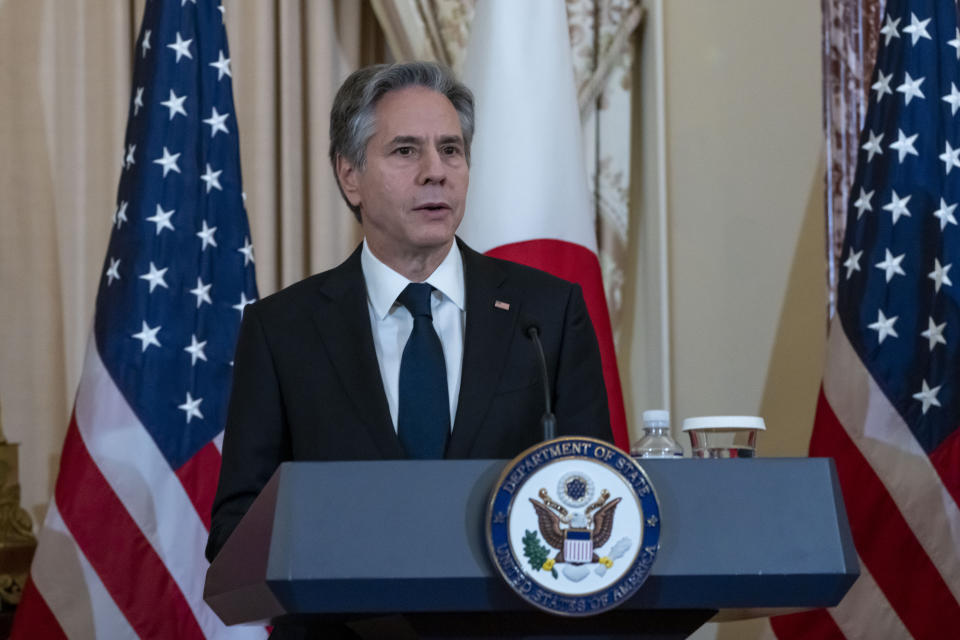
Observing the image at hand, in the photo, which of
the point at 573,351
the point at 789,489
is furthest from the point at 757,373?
the point at 789,489

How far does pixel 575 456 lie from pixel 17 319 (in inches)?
125

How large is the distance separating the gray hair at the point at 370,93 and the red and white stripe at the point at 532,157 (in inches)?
60.0

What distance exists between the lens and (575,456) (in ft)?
3.67

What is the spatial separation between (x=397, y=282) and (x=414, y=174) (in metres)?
0.19

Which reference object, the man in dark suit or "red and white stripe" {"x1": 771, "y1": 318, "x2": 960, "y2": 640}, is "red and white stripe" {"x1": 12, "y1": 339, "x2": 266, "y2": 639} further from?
"red and white stripe" {"x1": 771, "y1": 318, "x2": 960, "y2": 640}

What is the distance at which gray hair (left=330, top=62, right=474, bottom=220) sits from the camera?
1.93 meters

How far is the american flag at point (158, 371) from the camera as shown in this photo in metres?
3.13

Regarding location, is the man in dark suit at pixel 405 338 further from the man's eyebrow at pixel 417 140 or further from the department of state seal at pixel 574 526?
the department of state seal at pixel 574 526

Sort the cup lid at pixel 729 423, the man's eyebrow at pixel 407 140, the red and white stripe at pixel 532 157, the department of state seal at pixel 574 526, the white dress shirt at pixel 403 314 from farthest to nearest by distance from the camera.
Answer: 1. the red and white stripe at pixel 532 157
2. the man's eyebrow at pixel 407 140
3. the white dress shirt at pixel 403 314
4. the cup lid at pixel 729 423
5. the department of state seal at pixel 574 526

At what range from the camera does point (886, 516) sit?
9.59 feet

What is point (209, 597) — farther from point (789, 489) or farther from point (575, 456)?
point (789, 489)

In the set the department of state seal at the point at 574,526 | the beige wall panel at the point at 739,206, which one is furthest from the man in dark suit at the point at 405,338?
the beige wall panel at the point at 739,206

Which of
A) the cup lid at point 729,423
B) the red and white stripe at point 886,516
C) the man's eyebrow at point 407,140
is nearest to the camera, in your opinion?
the cup lid at point 729,423

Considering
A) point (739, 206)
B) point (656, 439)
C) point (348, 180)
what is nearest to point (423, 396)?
point (656, 439)
